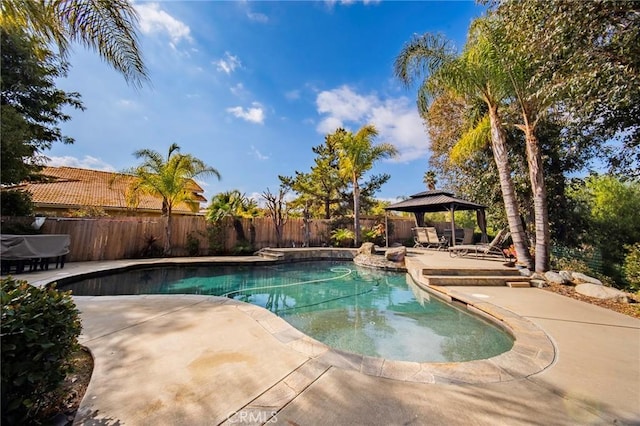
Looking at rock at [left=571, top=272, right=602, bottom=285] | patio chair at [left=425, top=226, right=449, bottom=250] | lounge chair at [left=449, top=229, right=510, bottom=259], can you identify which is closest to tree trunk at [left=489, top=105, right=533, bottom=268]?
rock at [left=571, top=272, right=602, bottom=285]

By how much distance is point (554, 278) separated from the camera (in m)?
5.92

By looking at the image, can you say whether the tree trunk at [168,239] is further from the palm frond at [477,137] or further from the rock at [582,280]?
the rock at [582,280]

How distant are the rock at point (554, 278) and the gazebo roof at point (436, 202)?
625 centimetres

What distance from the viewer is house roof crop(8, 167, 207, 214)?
1201cm

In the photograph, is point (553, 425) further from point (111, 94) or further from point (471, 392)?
point (111, 94)

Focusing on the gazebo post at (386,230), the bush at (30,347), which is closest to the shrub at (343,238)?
the gazebo post at (386,230)

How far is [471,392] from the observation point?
2.01 m

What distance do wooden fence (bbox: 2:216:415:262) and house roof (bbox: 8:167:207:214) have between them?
1996 millimetres

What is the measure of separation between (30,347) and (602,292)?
26.6 ft

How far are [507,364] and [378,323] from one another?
2.25 meters

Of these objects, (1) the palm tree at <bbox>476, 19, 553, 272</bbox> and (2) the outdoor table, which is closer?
(1) the palm tree at <bbox>476, 19, 553, 272</bbox>

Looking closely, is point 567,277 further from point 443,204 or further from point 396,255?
point 443,204

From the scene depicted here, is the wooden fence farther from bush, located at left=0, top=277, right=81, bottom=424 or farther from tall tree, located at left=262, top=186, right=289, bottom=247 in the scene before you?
bush, located at left=0, top=277, right=81, bottom=424

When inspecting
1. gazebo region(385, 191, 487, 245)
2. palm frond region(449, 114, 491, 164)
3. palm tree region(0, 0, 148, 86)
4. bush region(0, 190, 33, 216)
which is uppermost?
palm frond region(449, 114, 491, 164)
